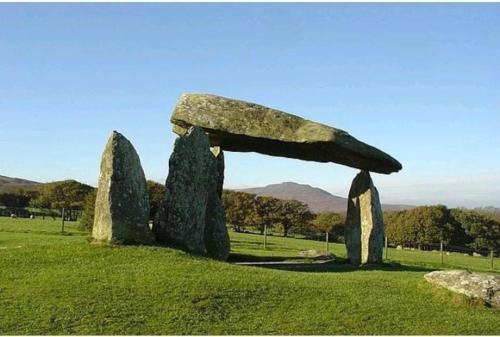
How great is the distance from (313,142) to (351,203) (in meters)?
6.31

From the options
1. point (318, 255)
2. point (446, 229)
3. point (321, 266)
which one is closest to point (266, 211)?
point (446, 229)

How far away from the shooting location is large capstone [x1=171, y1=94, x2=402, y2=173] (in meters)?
24.2

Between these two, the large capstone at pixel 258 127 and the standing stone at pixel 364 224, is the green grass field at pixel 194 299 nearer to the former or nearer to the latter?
the large capstone at pixel 258 127

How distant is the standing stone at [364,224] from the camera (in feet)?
90.0

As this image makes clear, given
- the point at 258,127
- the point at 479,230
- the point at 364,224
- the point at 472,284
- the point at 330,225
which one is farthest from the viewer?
the point at 330,225

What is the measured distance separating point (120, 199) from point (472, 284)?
11663mm

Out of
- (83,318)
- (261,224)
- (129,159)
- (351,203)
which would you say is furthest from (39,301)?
(261,224)

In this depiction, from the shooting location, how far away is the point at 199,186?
22.2 metres

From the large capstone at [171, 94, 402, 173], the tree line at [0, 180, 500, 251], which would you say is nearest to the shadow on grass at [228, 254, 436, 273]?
the large capstone at [171, 94, 402, 173]

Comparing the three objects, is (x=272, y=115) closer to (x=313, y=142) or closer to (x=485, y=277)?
(x=313, y=142)

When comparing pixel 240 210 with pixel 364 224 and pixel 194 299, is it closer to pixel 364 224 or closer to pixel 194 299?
pixel 364 224

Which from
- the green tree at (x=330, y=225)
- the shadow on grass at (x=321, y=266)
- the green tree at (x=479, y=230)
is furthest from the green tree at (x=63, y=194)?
the shadow on grass at (x=321, y=266)

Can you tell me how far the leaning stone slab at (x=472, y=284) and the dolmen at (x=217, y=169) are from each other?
7992mm

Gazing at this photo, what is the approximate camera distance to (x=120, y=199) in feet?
64.7
